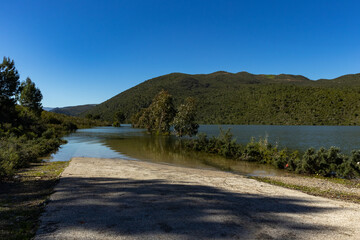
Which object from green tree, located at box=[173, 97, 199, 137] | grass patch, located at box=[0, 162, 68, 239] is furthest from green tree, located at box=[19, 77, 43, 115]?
grass patch, located at box=[0, 162, 68, 239]

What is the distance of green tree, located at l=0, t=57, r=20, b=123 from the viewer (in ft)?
112

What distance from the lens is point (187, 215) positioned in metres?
5.31

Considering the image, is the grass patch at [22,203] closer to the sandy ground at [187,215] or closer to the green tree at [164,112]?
the sandy ground at [187,215]

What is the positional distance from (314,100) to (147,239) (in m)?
165

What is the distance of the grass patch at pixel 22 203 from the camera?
416 cm

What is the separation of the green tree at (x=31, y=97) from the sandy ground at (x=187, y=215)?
5867cm

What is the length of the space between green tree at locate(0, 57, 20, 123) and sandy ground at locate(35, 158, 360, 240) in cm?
3522

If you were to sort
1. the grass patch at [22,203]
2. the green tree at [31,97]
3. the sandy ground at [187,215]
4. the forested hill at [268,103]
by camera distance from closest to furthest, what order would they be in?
1. the grass patch at [22,203]
2. the sandy ground at [187,215]
3. the green tree at [31,97]
4. the forested hill at [268,103]

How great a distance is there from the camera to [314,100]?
14250 cm

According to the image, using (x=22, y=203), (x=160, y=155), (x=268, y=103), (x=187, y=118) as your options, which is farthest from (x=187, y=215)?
(x=268, y=103)

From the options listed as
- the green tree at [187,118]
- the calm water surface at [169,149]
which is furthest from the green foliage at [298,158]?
the green tree at [187,118]

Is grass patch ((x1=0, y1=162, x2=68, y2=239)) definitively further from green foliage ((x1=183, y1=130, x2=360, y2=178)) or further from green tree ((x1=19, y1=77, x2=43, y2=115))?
green tree ((x1=19, y1=77, x2=43, y2=115))

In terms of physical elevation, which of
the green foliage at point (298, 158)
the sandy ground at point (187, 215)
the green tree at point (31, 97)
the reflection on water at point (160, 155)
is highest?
the green tree at point (31, 97)

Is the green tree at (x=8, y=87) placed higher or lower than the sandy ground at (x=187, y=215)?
higher
